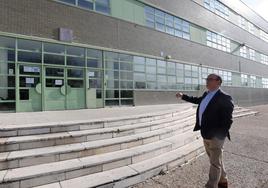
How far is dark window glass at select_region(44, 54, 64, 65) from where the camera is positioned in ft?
34.9

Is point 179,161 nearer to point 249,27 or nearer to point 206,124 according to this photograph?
point 206,124

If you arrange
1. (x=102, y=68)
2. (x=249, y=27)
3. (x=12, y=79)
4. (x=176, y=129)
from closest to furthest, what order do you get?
(x=176, y=129), (x=12, y=79), (x=102, y=68), (x=249, y=27)

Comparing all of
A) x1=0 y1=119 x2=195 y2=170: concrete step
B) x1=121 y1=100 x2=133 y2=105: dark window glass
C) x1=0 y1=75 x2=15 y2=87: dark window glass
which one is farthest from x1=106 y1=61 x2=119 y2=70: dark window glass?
x1=0 y1=119 x2=195 y2=170: concrete step

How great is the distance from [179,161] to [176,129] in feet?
6.41

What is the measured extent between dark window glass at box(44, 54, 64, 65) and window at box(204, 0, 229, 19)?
16.2m

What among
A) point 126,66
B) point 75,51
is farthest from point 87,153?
point 126,66

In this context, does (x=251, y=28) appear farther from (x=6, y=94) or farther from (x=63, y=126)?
(x=63, y=126)

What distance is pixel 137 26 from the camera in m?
14.7

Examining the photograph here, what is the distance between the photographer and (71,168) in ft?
13.5

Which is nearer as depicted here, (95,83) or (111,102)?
(95,83)

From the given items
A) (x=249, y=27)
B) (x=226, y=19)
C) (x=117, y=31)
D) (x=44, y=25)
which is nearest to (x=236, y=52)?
(x=226, y=19)

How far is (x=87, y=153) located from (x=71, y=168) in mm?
709

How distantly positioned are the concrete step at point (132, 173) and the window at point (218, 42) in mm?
18462

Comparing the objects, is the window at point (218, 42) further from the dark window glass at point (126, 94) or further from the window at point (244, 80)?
the dark window glass at point (126, 94)
